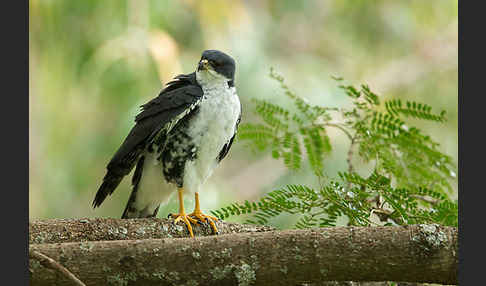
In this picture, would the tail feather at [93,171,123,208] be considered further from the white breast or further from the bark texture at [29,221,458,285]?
the bark texture at [29,221,458,285]

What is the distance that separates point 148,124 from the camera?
4598 mm

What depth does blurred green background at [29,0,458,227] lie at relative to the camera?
11.4 m

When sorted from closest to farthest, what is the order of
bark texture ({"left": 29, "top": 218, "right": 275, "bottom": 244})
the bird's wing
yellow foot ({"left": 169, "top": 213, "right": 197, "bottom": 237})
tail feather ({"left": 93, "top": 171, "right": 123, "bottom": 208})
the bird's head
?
1. bark texture ({"left": 29, "top": 218, "right": 275, "bottom": 244})
2. yellow foot ({"left": 169, "top": 213, "right": 197, "bottom": 237})
3. the bird's wing
4. tail feather ({"left": 93, "top": 171, "right": 123, "bottom": 208})
5. the bird's head

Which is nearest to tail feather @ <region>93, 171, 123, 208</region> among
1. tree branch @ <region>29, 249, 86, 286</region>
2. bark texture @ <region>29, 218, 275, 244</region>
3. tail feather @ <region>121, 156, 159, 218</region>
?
tail feather @ <region>121, 156, 159, 218</region>

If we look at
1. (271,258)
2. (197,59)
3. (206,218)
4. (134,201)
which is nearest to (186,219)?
(206,218)

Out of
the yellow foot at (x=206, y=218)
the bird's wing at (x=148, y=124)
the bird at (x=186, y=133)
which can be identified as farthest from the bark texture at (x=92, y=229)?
the bird's wing at (x=148, y=124)

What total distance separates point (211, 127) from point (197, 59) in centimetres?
921

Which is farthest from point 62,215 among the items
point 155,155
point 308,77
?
point 155,155

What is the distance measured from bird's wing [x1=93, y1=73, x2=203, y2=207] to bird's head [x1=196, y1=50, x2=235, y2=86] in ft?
0.44

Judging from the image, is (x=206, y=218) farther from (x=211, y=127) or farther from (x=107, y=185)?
(x=107, y=185)

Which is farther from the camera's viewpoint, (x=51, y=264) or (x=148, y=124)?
(x=148, y=124)

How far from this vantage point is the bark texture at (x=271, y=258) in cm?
291

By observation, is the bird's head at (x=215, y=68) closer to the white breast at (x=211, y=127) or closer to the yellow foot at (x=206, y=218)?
the white breast at (x=211, y=127)

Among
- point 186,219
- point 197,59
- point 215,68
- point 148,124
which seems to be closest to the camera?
point 186,219
